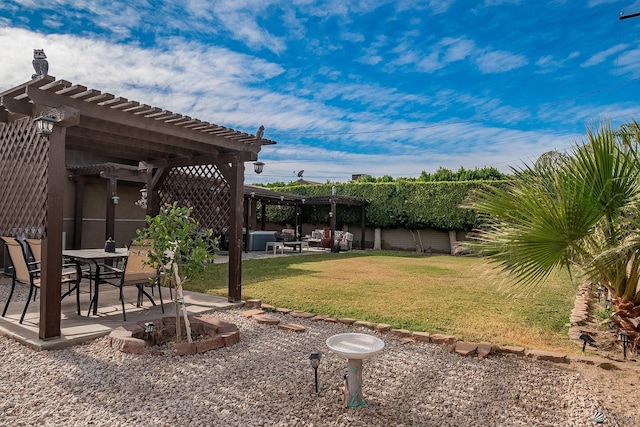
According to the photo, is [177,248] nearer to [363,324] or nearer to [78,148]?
[363,324]

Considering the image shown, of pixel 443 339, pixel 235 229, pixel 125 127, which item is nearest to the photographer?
pixel 443 339

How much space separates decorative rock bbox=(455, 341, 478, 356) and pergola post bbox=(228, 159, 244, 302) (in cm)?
343

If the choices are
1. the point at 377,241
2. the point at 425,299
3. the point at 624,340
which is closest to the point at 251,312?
the point at 425,299

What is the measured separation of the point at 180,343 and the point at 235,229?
251 centimetres

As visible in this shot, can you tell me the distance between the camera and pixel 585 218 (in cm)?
350

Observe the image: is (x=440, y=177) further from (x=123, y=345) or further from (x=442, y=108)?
(x=123, y=345)

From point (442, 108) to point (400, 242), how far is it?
9.11 m

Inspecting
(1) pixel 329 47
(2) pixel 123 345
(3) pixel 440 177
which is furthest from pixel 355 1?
(3) pixel 440 177

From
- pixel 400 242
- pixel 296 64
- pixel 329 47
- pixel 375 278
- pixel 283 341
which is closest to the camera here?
pixel 283 341

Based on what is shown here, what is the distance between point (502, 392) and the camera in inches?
124

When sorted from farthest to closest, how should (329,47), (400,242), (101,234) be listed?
(400,242) < (329,47) < (101,234)

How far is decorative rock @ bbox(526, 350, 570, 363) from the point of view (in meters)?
3.84

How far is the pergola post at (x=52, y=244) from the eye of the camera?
408cm

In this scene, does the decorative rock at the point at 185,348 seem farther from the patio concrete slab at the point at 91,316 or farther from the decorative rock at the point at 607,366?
the decorative rock at the point at 607,366
